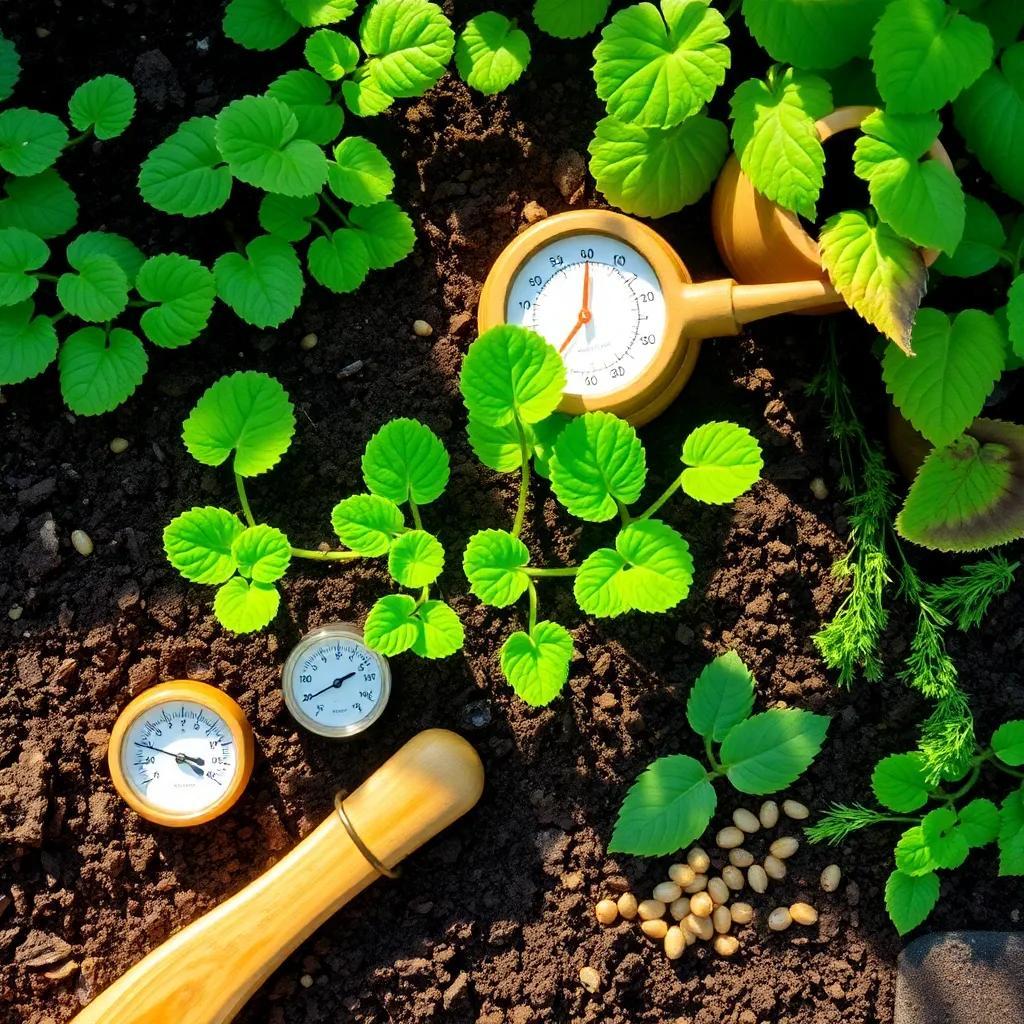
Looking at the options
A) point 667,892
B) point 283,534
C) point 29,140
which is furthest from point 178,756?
point 29,140

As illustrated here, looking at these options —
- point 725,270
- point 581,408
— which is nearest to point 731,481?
point 581,408

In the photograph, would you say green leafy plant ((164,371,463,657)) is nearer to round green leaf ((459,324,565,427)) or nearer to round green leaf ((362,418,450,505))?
round green leaf ((362,418,450,505))

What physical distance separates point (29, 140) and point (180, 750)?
1076 mm

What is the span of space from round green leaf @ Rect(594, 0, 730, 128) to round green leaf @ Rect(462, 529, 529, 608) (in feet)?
2.26

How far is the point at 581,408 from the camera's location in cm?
200

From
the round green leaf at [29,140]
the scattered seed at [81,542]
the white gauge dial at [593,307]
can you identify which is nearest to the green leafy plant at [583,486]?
the white gauge dial at [593,307]

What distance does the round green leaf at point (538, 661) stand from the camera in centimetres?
191

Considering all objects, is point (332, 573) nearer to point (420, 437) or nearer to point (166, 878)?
point (420, 437)

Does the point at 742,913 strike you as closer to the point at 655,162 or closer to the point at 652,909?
the point at 652,909

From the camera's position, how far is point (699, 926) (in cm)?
208

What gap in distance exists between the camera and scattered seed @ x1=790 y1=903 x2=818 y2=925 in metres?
2.08

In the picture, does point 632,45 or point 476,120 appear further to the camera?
point 476,120

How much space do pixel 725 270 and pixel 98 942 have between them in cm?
161

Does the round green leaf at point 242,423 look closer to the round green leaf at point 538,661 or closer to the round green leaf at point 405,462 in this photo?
the round green leaf at point 405,462
